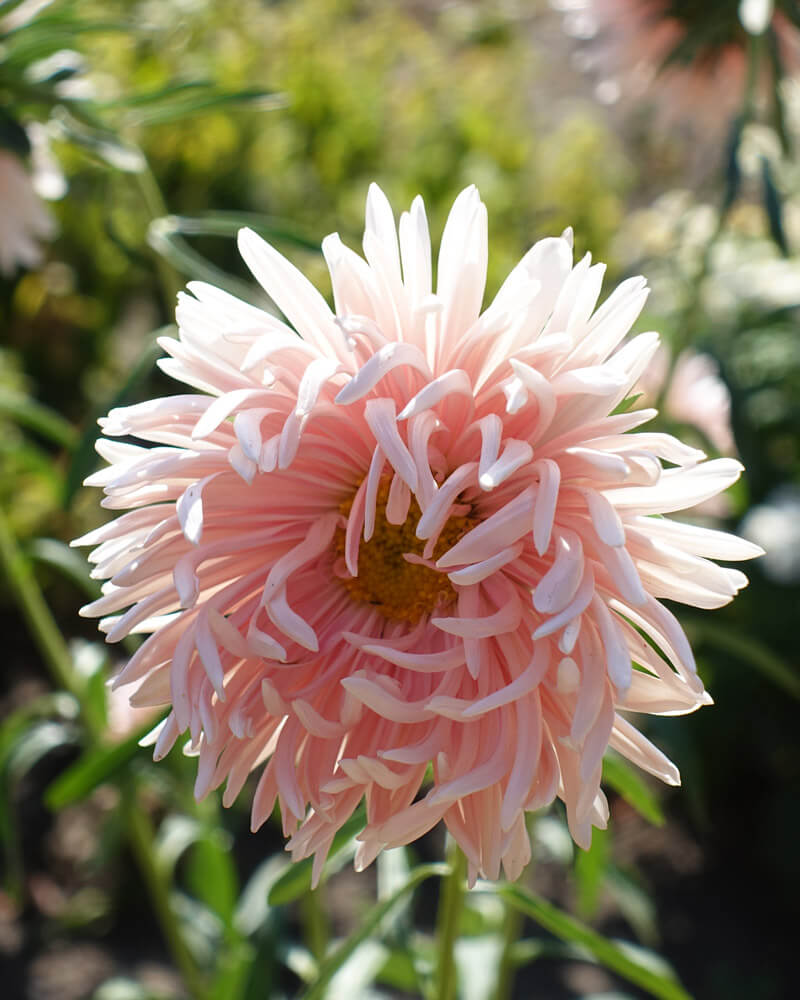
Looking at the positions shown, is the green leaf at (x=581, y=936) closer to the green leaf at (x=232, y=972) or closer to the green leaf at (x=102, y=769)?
the green leaf at (x=102, y=769)

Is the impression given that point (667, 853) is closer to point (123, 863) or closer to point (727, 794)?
point (727, 794)

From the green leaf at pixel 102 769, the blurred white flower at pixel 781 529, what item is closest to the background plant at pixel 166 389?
the green leaf at pixel 102 769

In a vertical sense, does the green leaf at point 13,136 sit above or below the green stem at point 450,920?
above

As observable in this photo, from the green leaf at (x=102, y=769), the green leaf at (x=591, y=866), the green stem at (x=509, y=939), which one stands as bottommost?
the green stem at (x=509, y=939)

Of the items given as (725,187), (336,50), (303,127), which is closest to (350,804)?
(725,187)

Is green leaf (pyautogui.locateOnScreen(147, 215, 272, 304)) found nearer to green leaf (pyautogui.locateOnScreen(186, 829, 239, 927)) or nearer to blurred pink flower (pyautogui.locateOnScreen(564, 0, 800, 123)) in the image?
blurred pink flower (pyautogui.locateOnScreen(564, 0, 800, 123))

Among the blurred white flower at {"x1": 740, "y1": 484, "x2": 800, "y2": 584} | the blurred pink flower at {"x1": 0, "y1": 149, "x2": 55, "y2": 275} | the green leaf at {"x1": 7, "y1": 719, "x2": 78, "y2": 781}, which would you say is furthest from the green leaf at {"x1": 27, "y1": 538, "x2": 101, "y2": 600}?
the blurred white flower at {"x1": 740, "y1": 484, "x2": 800, "y2": 584}

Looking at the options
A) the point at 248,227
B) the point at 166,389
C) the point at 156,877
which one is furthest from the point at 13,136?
the point at 166,389
